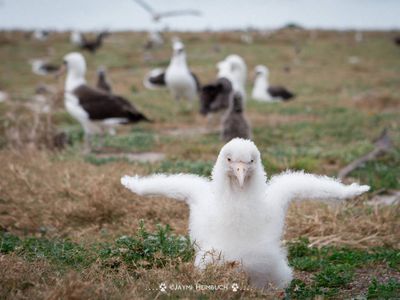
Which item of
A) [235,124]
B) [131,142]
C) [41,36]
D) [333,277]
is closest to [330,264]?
[333,277]

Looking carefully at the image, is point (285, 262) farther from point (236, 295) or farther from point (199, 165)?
point (199, 165)

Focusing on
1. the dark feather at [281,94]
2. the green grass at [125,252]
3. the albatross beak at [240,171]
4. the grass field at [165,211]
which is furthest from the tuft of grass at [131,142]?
the dark feather at [281,94]

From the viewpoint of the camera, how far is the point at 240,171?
4.38 meters

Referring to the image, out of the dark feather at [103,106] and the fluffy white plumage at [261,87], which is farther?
the fluffy white plumage at [261,87]

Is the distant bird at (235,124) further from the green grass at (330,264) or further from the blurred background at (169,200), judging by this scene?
the green grass at (330,264)

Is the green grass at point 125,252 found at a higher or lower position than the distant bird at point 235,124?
higher

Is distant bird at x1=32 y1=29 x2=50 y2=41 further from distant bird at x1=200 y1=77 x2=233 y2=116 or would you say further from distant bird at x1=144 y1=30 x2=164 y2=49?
distant bird at x1=200 y1=77 x2=233 y2=116

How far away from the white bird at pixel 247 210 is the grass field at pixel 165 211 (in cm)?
21

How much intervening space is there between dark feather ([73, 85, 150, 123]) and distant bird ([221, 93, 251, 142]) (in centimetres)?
178

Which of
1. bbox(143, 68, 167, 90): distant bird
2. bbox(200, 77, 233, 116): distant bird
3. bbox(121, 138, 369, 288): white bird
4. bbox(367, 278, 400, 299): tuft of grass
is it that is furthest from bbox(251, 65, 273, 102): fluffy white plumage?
bbox(367, 278, 400, 299): tuft of grass

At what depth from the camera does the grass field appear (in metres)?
4.09

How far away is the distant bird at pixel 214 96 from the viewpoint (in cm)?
1409

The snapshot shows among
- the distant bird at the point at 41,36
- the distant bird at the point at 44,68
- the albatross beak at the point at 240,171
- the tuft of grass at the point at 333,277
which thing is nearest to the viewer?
the albatross beak at the point at 240,171

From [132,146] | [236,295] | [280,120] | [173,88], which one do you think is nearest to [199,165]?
[132,146]
